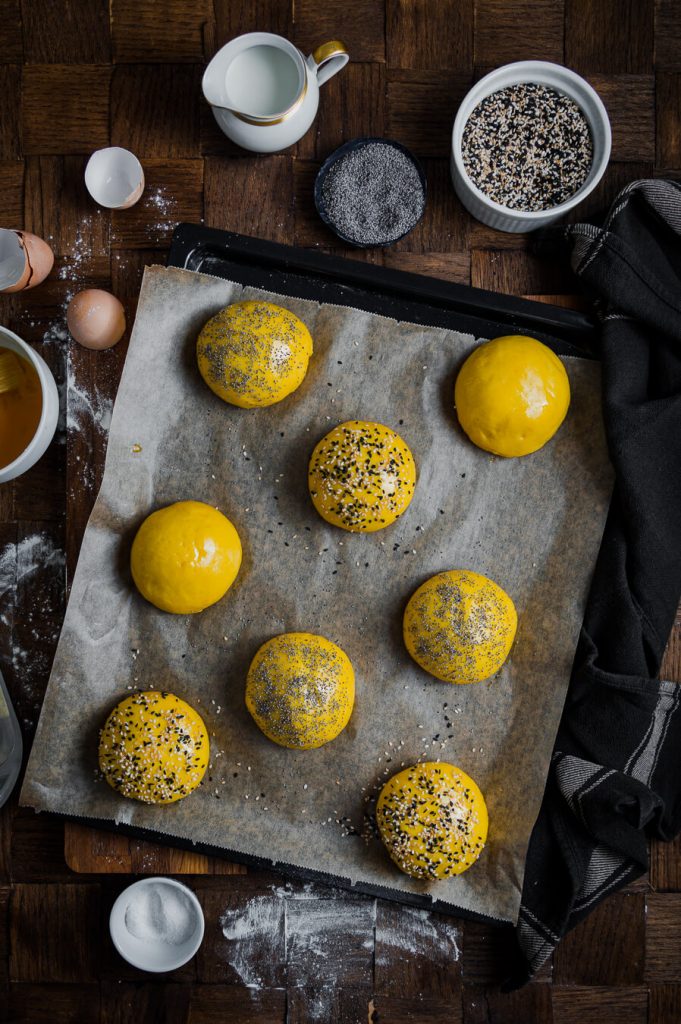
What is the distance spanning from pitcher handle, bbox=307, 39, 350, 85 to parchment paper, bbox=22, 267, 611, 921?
1.29 ft

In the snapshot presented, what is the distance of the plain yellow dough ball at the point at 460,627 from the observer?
53.9 inches

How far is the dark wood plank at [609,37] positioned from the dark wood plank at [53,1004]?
194 centimetres

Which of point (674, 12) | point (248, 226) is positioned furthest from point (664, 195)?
point (248, 226)

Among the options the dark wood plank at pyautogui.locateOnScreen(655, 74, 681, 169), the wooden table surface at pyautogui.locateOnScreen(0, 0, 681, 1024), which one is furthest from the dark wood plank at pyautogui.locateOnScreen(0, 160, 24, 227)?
the dark wood plank at pyautogui.locateOnScreen(655, 74, 681, 169)

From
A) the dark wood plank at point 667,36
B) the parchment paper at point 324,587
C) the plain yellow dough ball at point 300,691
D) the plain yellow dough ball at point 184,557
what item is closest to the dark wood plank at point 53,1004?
the parchment paper at point 324,587

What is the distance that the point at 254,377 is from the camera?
140 cm

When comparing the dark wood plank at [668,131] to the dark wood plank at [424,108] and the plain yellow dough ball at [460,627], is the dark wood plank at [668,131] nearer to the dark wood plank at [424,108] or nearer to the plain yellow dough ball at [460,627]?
Result: the dark wood plank at [424,108]

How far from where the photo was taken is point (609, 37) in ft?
5.15

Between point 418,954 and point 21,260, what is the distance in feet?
4.69

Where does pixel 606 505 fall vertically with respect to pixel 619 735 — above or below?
above

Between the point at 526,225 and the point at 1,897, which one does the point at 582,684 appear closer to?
the point at 526,225

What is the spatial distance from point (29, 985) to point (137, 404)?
1082 mm

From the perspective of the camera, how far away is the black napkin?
140cm

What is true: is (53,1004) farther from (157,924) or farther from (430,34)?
(430,34)
